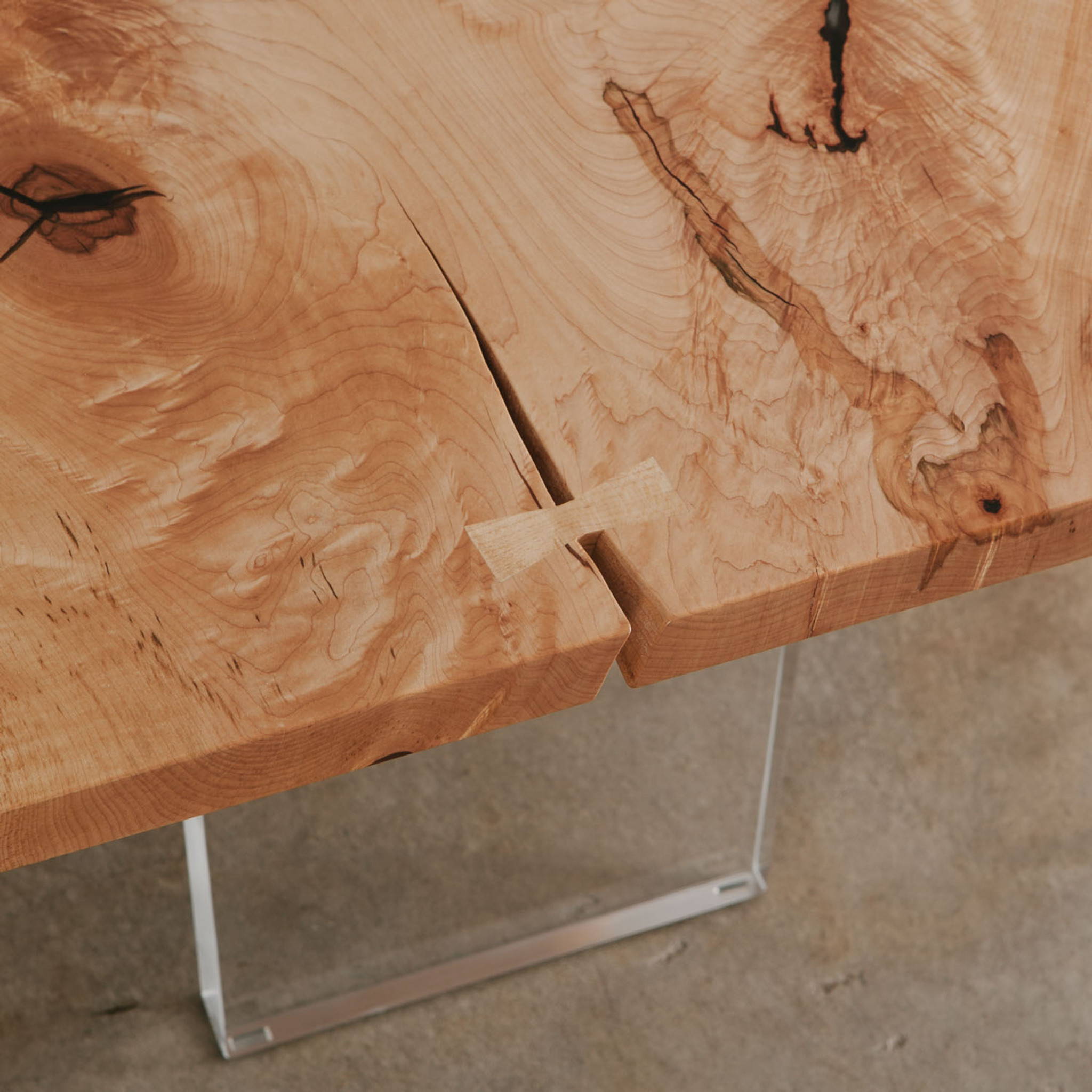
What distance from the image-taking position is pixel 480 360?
584 millimetres

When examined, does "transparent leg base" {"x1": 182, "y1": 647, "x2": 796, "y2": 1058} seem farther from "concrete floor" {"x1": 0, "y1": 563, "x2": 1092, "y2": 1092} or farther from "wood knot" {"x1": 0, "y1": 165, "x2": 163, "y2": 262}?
"wood knot" {"x1": 0, "y1": 165, "x2": 163, "y2": 262}

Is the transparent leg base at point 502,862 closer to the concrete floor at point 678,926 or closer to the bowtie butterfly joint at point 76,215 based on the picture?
the concrete floor at point 678,926

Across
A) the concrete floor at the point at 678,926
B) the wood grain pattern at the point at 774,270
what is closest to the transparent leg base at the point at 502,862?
the concrete floor at the point at 678,926

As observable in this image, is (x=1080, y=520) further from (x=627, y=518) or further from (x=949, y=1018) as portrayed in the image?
(x=949, y=1018)

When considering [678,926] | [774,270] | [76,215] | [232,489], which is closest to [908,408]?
[774,270]

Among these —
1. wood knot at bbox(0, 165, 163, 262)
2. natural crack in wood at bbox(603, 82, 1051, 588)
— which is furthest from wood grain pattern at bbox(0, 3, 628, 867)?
natural crack in wood at bbox(603, 82, 1051, 588)

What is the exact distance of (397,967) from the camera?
A: 3.86ft

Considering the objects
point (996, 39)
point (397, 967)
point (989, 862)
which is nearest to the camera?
point (996, 39)

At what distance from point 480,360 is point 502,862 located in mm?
793

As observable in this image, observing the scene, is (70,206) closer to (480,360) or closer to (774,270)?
(480,360)

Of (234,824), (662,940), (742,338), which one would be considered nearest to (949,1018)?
(662,940)

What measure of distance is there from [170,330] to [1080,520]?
1.48 feet

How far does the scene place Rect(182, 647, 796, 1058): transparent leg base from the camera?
1.14 meters

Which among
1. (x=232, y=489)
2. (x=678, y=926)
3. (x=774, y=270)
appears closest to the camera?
(x=232, y=489)
